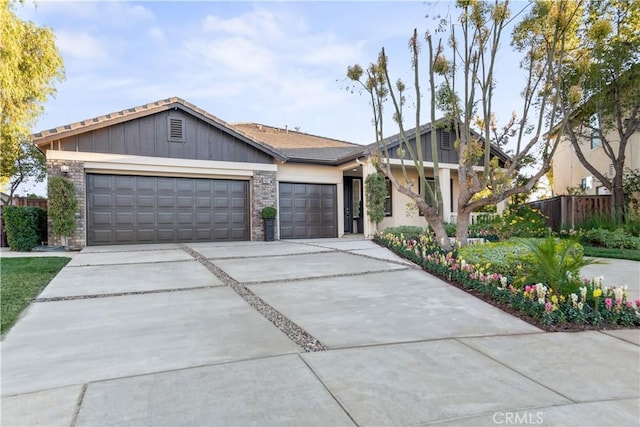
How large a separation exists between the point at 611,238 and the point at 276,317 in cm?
997

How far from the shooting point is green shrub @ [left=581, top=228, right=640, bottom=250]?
9.22 m

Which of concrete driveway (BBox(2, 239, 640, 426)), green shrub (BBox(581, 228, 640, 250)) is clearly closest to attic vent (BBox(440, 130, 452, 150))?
green shrub (BBox(581, 228, 640, 250))

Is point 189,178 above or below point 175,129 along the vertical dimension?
below

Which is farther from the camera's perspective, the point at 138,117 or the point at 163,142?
the point at 163,142

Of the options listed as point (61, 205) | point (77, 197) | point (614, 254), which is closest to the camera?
point (614, 254)

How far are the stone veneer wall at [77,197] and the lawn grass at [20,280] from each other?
7.01 ft

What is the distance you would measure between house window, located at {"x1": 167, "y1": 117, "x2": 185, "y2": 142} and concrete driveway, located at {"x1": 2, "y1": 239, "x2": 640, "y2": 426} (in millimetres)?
7196

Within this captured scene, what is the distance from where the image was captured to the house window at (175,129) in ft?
37.9

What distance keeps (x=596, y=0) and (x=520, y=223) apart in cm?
655

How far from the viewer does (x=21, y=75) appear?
7984 millimetres

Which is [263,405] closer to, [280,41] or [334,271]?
[334,271]

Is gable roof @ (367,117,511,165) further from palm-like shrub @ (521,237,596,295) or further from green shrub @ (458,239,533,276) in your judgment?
palm-like shrub @ (521,237,596,295)

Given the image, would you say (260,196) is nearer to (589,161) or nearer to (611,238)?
(611,238)

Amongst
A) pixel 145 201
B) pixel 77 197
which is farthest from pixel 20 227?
pixel 145 201
